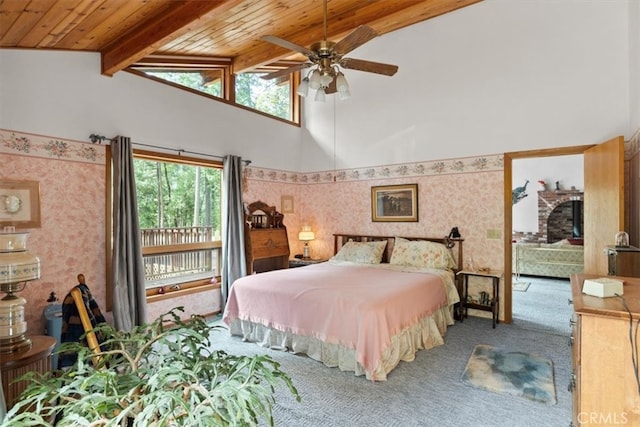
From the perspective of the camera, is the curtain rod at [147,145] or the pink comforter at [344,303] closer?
the pink comforter at [344,303]

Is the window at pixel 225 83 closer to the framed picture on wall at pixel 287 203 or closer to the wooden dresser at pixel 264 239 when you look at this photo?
the framed picture on wall at pixel 287 203

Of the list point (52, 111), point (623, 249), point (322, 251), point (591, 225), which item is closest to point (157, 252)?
point (52, 111)

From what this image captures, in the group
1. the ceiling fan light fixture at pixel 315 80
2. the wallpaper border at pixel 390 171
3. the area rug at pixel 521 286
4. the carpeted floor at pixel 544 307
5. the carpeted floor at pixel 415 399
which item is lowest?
the area rug at pixel 521 286

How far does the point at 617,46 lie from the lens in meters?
3.69

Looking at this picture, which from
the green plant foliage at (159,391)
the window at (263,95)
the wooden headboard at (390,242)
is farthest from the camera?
the window at (263,95)

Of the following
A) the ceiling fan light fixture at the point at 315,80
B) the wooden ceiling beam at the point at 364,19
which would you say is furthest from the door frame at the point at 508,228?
the ceiling fan light fixture at the point at 315,80

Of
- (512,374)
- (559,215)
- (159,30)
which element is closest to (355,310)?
(512,374)

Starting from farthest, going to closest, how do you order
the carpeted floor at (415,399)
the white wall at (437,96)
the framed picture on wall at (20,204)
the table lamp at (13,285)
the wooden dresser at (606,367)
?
the white wall at (437,96) < the framed picture on wall at (20,204) < the carpeted floor at (415,399) < the table lamp at (13,285) < the wooden dresser at (606,367)

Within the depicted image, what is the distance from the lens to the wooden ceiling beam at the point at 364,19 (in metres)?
4.32

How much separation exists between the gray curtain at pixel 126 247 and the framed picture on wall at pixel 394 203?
3414mm

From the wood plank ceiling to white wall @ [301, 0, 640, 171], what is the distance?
1.47 ft

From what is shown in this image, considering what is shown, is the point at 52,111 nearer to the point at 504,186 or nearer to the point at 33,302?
the point at 33,302

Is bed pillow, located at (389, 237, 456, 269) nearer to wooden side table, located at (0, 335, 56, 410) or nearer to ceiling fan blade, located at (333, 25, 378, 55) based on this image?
ceiling fan blade, located at (333, 25, 378, 55)

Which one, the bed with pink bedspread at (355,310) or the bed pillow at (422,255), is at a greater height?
the bed pillow at (422,255)
